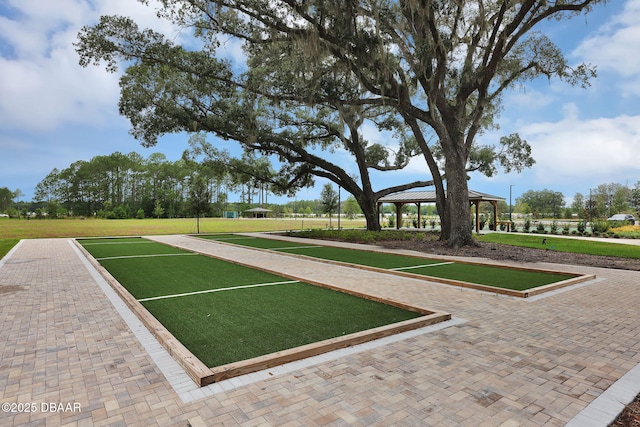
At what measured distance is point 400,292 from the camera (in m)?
5.75

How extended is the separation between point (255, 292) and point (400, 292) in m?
2.37

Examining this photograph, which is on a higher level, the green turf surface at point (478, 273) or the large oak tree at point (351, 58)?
the large oak tree at point (351, 58)

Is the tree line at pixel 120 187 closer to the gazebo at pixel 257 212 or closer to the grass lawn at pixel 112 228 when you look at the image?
the gazebo at pixel 257 212

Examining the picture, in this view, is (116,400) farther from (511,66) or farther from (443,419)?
(511,66)

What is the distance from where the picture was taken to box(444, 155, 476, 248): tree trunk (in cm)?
1202

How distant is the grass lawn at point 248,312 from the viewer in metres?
3.44

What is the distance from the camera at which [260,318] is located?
4.22m

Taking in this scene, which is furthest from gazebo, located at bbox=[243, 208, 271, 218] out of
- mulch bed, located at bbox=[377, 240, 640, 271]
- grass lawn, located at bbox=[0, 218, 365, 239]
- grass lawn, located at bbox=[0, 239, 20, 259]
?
mulch bed, located at bbox=[377, 240, 640, 271]

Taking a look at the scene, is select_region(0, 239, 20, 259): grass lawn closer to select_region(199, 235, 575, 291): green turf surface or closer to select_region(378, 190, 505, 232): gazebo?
select_region(199, 235, 575, 291): green turf surface

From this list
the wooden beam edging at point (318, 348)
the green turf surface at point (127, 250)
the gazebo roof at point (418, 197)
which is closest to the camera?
the wooden beam edging at point (318, 348)

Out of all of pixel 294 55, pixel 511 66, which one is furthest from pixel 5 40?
pixel 511 66

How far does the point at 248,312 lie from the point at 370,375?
7.07ft

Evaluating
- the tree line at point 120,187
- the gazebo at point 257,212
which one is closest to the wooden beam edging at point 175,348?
the tree line at point 120,187

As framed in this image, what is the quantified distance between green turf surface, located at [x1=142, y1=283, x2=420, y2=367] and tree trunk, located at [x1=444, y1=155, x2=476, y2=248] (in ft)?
25.8
